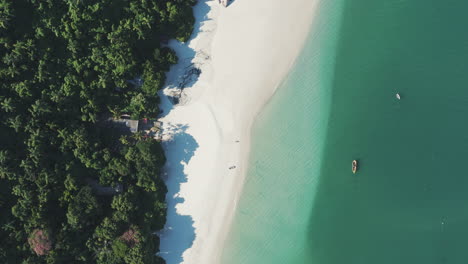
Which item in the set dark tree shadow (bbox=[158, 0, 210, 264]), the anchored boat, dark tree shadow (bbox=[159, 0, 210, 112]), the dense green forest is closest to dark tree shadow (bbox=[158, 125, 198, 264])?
dark tree shadow (bbox=[158, 0, 210, 264])

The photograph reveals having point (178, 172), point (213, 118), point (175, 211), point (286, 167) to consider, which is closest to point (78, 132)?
point (178, 172)

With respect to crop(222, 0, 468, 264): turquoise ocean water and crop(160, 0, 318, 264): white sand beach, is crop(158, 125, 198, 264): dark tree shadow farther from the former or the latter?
crop(222, 0, 468, 264): turquoise ocean water

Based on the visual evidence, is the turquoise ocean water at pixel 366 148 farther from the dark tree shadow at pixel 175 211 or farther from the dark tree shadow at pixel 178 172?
the dark tree shadow at pixel 178 172

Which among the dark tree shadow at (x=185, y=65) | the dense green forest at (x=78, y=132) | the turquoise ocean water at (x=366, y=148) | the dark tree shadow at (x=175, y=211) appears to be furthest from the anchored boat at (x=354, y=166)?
the dense green forest at (x=78, y=132)

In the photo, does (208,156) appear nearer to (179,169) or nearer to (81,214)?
(179,169)

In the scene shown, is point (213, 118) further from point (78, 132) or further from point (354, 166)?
point (354, 166)

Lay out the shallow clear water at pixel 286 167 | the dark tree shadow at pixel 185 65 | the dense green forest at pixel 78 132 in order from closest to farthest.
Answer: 1. the dense green forest at pixel 78 132
2. the dark tree shadow at pixel 185 65
3. the shallow clear water at pixel 286 167
